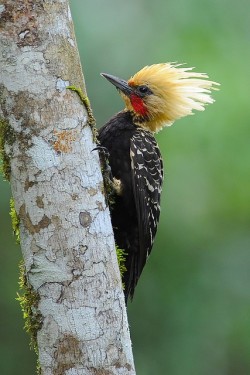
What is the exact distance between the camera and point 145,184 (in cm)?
494

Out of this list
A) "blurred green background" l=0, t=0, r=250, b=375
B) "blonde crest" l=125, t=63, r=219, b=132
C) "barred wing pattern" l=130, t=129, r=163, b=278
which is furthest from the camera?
"blurred green background" l=0, t=0, r=250, b=375

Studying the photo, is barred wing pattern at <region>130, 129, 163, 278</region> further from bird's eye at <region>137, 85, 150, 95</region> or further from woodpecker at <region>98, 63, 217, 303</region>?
bird's eye at <region>137, 85, 150, 95</region>

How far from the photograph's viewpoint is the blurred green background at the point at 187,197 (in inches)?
246

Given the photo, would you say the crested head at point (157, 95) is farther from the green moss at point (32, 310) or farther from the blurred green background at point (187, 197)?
the green moss at point (32, 310)

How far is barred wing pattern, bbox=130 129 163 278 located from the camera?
489 centimetres

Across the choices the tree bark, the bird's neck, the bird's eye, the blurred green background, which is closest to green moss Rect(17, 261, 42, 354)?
the tree bark

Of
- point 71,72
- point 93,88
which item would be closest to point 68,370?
point 71,72

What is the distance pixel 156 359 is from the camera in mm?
6691

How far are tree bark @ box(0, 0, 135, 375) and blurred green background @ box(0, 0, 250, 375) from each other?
8.48 feet

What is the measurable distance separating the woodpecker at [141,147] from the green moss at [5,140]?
1.24 metres

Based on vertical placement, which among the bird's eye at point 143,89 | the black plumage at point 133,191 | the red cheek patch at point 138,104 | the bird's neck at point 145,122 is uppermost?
the bird's eye at point 143,89

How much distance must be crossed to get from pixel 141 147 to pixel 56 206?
161 centimetres

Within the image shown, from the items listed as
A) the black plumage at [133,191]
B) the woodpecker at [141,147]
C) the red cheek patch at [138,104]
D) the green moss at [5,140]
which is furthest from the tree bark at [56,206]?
the red cheek patch at [138,104]

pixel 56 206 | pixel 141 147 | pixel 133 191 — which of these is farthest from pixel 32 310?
pixel 141 147
